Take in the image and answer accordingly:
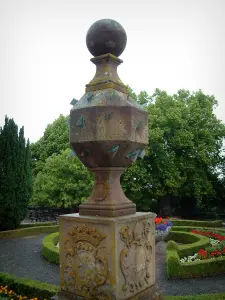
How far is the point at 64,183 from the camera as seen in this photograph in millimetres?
24328

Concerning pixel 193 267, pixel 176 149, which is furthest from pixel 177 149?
pixel 193 267

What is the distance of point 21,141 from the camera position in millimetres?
19922

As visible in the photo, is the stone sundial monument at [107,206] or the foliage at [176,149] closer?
the stone sundial monument at [107,206]

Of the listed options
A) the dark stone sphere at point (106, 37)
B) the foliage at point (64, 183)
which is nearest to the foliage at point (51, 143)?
the foliage at point (64, 183)

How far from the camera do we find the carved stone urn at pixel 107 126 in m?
3.89

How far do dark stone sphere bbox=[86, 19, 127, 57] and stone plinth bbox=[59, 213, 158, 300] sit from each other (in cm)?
238

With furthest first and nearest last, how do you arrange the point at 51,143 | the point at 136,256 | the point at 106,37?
the point at 51,143
the point at 106,37
the point at 136,256

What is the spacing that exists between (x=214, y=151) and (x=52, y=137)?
57.5 feet

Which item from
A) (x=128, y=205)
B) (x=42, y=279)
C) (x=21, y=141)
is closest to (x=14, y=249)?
(x=42, y=279)

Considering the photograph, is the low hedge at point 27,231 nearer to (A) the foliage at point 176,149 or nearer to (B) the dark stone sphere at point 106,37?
(A) the foliage at point 176,149

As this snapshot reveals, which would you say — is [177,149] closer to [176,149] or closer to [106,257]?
[176,149]

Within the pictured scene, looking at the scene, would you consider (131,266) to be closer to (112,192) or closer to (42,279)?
(112,192)

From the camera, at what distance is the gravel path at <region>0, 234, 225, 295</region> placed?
9359mm

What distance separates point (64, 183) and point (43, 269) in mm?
12961
